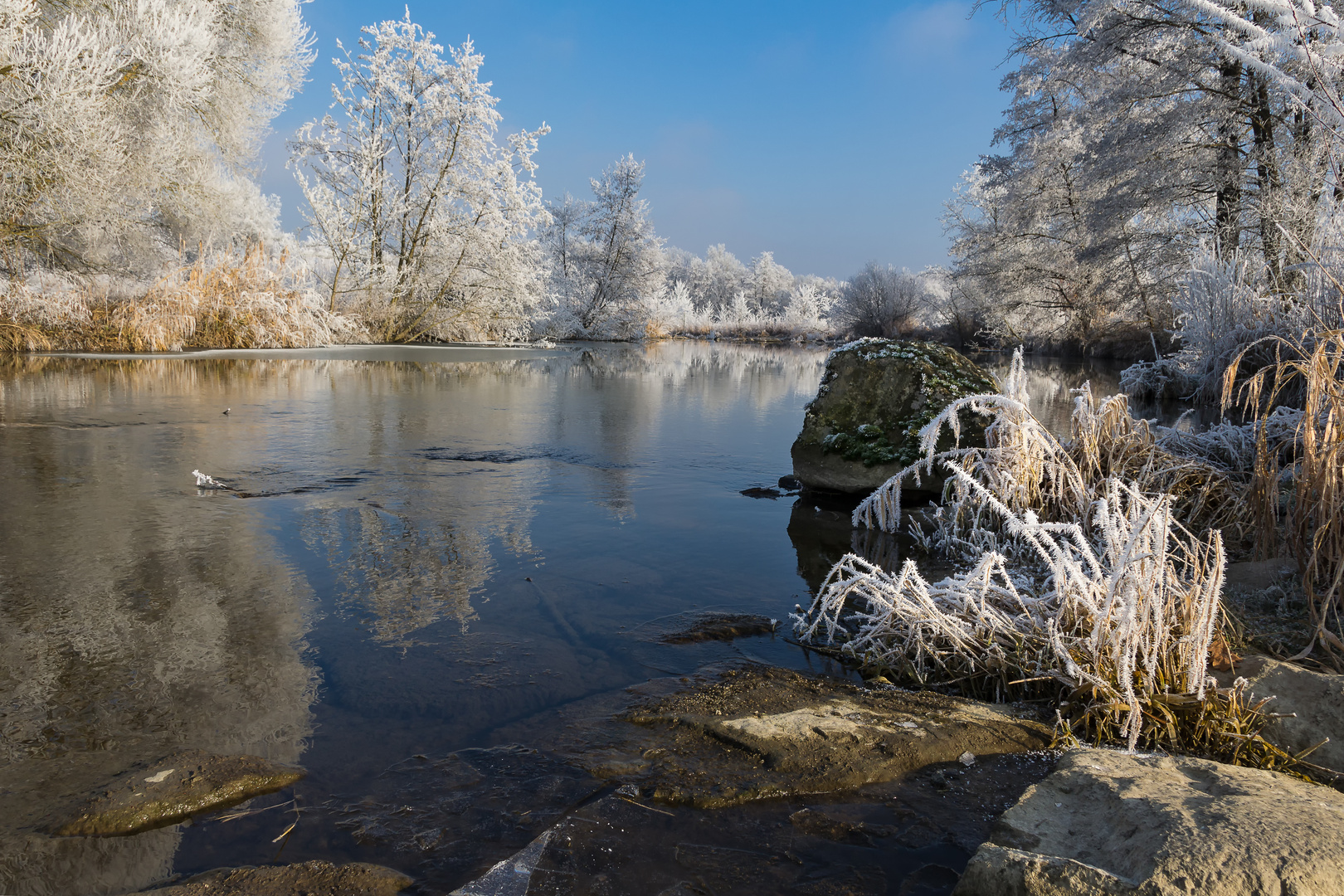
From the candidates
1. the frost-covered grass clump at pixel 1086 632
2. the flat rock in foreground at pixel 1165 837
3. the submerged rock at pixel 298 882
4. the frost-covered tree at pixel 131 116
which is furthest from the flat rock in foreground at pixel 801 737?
Answer: the frost-covered tree at pixel 131 116

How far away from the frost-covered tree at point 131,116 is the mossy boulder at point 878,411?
471 inches

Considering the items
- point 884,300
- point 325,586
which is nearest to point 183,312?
point 325,586

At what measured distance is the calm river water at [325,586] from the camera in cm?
215

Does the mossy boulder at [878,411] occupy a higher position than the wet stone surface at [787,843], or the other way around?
the mossy boulder at [878,411]

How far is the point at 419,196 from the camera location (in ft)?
72.5

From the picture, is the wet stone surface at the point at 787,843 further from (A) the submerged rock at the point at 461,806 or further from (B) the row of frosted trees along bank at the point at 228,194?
(B) the row of frosted trees along bank at the point at 228,194

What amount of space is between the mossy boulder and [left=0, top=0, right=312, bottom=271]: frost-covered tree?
11966 millimetres

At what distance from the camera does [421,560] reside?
3.88 metres

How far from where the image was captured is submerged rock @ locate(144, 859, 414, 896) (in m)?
1.61

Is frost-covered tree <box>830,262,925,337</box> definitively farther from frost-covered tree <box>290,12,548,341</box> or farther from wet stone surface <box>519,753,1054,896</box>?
wet stone surface <box>519,753,1054,896</box>

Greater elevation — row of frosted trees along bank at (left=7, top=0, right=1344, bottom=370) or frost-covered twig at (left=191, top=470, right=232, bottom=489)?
row of frosted trees along bank at (left=7, top=0, right=1344, bottom=370)

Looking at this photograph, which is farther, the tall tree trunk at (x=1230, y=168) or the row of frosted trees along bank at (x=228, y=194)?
the tall tree trunk at (x=1230, y=168)

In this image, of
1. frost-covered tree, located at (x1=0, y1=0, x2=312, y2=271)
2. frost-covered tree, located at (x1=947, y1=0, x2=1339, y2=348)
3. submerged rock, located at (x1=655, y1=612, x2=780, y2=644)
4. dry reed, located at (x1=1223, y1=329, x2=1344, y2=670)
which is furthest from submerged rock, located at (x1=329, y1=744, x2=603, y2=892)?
frost-covered tree, located at (x1=0, y1=0, x2=312, y2=271)

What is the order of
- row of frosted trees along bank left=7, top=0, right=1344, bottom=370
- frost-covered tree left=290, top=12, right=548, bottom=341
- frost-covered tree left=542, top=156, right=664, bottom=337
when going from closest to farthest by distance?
row of frosted trees along bank left=7, top=0, right=1344, bottom=370
frost-covered tree left=290, top=12, right=548, bottom=341
frost-covered tree left=542, top=156, right=664, bottom=337
